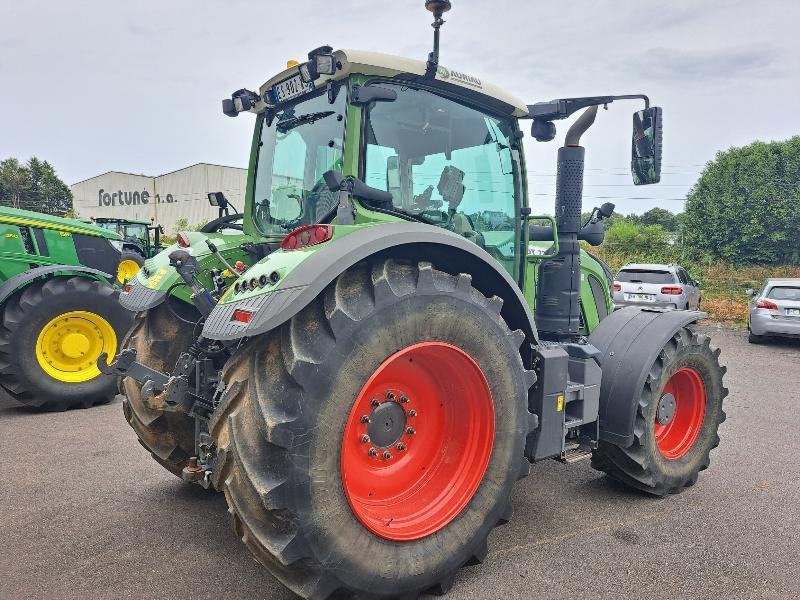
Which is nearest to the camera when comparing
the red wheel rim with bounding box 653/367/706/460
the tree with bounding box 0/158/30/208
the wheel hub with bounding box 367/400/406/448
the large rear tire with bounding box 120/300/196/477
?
the wheel hub with bounding box 367/400/406/448

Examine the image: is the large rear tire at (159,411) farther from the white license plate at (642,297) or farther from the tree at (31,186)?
the tree at (31,186)

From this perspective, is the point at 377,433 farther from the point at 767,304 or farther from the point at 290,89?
the point at 767,304

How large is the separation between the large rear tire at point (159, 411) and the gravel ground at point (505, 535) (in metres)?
0.35

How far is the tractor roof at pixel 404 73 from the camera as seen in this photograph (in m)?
3.02

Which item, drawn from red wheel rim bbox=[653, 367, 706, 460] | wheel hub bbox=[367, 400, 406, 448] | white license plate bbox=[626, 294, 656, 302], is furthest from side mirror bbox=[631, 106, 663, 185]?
white license plate bbox=[626, 294, 656, 302]

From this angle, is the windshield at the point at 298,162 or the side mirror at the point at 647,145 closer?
the windshield at the point at 298,162

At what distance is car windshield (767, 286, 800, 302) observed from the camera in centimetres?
1193

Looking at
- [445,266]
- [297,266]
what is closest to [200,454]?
A: [297,266]

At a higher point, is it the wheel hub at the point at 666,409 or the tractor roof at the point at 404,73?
the tractor roof at the point at 404,73

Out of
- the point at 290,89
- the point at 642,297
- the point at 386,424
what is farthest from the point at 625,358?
the point at 642,297

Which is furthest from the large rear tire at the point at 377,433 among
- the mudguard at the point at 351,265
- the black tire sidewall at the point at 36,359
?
the black tire sidewall at the point at 36,359

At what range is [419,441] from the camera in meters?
2.97

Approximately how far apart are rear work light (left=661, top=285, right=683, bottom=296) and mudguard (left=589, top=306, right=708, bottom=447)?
11.4 meters

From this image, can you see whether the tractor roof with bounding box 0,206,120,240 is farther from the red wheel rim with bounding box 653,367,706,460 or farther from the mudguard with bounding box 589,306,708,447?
the red wheel rim with bounding box 653,367,706,460
